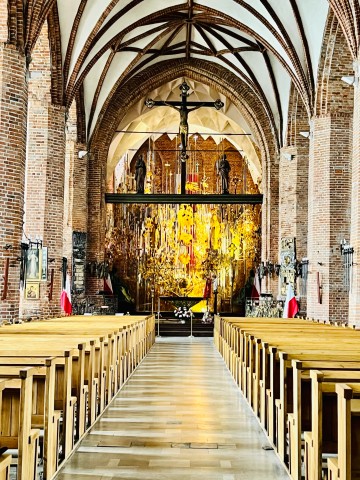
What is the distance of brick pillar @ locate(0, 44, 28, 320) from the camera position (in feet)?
43.3

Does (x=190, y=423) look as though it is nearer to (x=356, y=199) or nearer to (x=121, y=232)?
(x=356, y=199)

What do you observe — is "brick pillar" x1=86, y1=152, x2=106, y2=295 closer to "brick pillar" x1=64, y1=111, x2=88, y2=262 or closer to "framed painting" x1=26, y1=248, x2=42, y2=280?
"brick pillar" x1=64, y1=111, x2=88, y2=262

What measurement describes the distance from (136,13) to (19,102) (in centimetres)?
882

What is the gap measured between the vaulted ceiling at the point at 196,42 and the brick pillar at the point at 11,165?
15.3 feet

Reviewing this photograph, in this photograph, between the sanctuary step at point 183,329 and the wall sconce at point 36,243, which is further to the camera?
the sanctuary step at point 183,329

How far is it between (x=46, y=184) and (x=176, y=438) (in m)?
12.2

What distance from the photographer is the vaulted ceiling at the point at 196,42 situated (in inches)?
723

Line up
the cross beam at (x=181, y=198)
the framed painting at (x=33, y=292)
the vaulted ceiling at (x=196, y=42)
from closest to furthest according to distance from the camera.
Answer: the framed painting at (x=33, y=292) → the vaulted ceiling at (x=196, y=42) → the cross beam at (x=181, y=198)

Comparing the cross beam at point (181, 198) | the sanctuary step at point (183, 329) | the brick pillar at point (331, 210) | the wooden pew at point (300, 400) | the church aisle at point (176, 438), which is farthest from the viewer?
the cross beam at point (181, 198)

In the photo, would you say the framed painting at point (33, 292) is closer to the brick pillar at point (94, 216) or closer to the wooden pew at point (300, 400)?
the brick pillar at point (94, 216)

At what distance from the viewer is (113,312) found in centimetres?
2648

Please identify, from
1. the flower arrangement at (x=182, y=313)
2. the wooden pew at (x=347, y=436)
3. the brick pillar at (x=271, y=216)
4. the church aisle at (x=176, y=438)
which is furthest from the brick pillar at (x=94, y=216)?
the wooden pew at (x=347, y=436)

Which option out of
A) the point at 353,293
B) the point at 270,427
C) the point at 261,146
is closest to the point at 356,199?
the point at 353,293

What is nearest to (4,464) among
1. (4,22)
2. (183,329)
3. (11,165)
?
(11,165)
